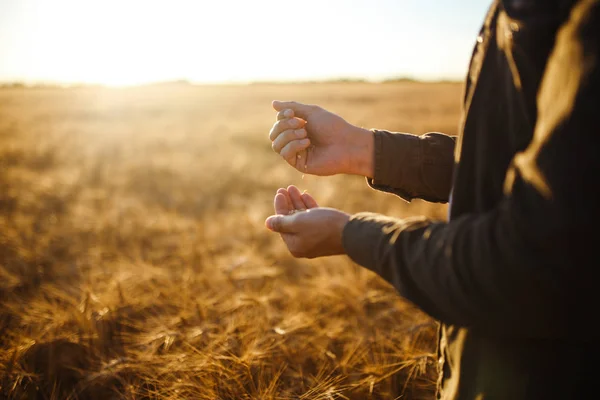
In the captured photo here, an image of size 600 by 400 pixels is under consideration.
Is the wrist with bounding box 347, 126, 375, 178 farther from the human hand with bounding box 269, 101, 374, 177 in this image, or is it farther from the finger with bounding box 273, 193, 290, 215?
the finger with bounding box 273, 193, 290, 215

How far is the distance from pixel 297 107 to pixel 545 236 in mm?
941

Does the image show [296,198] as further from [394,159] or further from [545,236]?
[545,236]

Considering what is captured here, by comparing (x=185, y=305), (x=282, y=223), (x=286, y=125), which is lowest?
(x=185, y=305)

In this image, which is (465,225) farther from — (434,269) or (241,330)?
(241,330)

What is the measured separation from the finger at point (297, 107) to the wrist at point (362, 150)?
169mm

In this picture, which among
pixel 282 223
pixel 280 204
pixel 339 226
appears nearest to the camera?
pixel 339 226

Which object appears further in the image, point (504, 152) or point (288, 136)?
point (288, 136)

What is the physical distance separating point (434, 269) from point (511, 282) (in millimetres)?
121

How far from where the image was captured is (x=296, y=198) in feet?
4.28

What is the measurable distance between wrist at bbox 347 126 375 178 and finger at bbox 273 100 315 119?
17 cm

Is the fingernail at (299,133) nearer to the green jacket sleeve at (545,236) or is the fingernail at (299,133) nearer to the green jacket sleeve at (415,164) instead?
the green jacket sleeve at (415,164)

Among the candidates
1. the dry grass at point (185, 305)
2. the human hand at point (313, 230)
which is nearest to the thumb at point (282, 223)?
the human hand at point (313, 230)

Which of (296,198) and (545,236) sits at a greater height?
(545,236)

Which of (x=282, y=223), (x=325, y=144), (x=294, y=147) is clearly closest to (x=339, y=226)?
(x=282, y=223)
